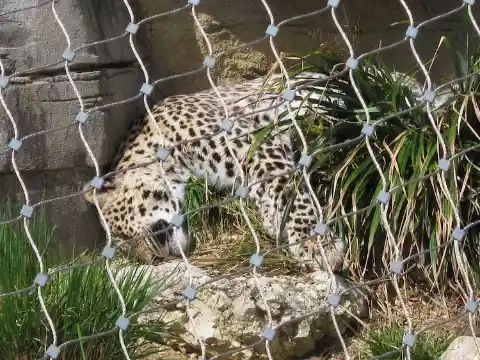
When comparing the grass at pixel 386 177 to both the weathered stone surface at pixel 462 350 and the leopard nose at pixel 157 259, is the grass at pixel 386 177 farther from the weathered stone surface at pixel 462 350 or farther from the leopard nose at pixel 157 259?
the weathered stone surface at pixel 462 350

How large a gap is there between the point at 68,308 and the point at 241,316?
3.19 feet

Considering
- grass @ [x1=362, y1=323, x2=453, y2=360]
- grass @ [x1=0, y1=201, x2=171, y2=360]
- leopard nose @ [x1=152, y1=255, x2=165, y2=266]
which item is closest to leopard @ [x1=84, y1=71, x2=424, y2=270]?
leopard nose @ [x1=152, y1=255, x2=165, y2=266]

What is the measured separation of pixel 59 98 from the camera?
4.39m

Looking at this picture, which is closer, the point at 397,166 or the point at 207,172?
the point at 397,166

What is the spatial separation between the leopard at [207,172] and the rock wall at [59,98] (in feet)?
0.50

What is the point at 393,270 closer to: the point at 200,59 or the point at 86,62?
the point at 86,62

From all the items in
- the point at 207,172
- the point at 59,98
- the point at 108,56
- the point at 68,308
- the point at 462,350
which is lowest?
the point at 462,350

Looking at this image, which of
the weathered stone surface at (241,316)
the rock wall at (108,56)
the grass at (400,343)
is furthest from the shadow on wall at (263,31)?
the grass at (400,343)

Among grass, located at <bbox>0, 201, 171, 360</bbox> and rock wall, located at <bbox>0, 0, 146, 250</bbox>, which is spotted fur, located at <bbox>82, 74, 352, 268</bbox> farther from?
grass, located at <bbox>0, 201, 171, 360</bbox>

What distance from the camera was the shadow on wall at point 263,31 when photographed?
511cm

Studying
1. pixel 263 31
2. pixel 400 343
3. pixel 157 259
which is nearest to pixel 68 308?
pixel 400 343

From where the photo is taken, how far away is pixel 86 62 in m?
4.45

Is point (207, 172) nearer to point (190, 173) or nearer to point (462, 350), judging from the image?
point (190, 173)

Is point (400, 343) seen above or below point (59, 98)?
below
